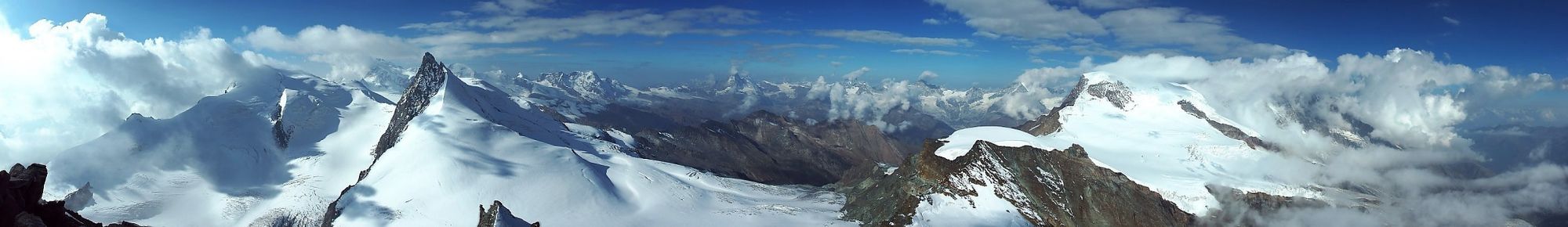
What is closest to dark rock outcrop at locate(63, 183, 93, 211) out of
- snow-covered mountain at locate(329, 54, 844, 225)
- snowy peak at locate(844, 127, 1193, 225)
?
snow-covered mountain at locate(329, 54, 844, 225)

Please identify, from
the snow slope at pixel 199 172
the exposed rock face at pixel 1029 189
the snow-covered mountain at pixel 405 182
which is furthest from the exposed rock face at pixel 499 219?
the snow slope at pixel 199 172

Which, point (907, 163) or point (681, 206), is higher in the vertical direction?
point (907, 163)

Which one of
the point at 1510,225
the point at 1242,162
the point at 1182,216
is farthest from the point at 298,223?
the point at 1510,225

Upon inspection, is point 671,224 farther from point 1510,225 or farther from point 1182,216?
point 1510,225

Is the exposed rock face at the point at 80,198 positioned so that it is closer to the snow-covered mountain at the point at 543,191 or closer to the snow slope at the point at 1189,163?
the snow-covered mountain at the point at 543,191

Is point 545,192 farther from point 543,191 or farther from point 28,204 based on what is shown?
point 28,204

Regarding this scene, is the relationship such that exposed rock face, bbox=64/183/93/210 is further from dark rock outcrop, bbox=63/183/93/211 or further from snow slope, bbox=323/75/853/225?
snow slope, bbox=323/75/853/225
